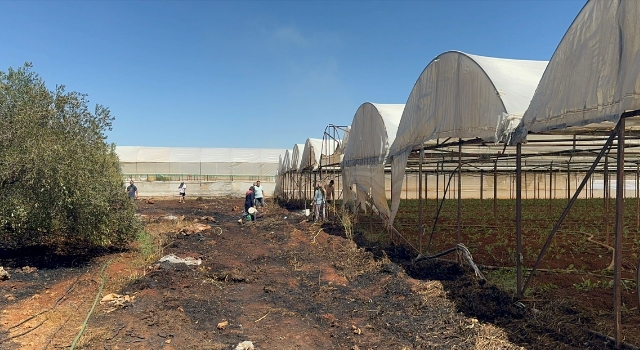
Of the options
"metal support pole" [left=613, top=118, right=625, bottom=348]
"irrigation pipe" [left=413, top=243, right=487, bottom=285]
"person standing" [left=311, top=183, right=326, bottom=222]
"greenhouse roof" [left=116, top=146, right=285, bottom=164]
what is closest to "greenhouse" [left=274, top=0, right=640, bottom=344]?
"metal support pole" [left=613, top=118, right=625, bottom=348]

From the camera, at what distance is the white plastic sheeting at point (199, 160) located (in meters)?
45.9

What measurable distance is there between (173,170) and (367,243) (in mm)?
37965

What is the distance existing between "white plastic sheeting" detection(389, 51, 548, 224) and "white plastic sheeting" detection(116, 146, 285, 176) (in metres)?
39.1

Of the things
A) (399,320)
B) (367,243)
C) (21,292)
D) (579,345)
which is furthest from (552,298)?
(21,292)

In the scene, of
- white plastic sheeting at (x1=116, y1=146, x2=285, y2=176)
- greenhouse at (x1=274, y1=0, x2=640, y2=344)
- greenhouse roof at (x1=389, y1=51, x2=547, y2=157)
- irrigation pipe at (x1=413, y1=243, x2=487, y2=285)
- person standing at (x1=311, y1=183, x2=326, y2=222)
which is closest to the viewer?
greenhouse at (x1=274, y1=0, x2=640, y2=344)

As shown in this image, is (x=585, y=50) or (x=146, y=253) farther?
(x=146, y=253)

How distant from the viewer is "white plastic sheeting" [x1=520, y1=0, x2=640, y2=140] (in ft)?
13.1

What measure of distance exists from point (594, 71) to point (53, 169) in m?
9.46

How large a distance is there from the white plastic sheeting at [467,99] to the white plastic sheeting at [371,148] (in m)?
1.58

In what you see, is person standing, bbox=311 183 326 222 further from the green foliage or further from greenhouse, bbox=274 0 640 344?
the green foliage

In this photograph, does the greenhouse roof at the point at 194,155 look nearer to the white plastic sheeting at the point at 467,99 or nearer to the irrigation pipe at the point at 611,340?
Result: the white plastic sheeting at the point at 467,99

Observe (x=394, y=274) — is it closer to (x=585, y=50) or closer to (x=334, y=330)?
(x=334, y=330)

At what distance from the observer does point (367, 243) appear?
12.0m

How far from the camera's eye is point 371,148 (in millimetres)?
13148
